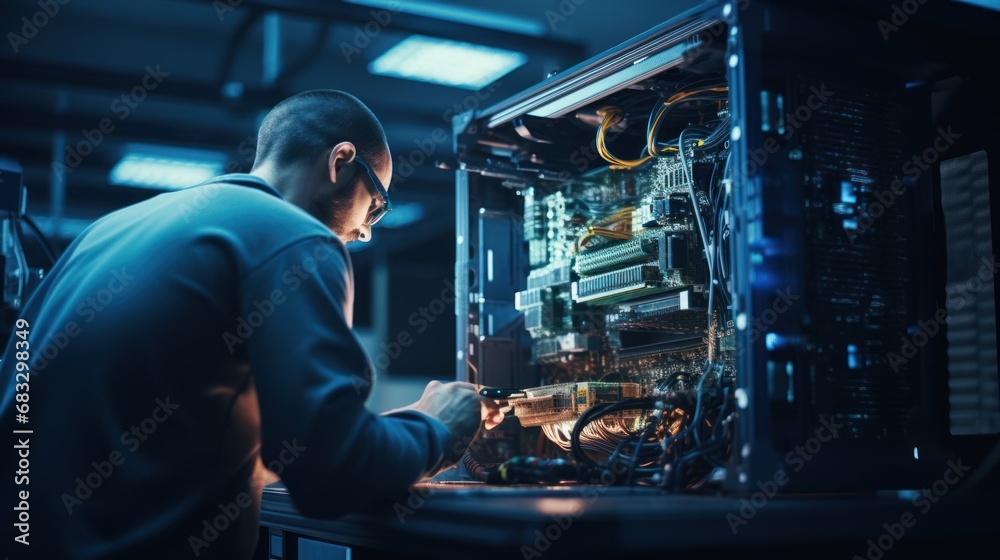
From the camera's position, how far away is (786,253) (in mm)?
1228

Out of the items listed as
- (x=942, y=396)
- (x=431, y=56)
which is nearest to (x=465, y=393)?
(x=942, y=396)

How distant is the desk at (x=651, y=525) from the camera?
35.7 inches

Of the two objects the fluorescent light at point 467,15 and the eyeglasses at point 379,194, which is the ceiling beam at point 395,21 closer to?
the fluorescent light at point 467,15

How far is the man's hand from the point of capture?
1366 millimetres

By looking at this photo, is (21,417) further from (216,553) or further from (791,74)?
(791,74)

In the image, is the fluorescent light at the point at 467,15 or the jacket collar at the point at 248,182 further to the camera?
the fluorescent light at the point at 467,15

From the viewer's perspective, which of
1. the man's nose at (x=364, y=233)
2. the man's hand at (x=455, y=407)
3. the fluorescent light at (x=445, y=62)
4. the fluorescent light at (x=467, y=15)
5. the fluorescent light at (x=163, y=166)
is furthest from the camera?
the fluorescent light at (x=163, y=166)

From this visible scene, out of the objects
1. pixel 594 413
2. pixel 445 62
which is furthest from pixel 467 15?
pixel 594 413

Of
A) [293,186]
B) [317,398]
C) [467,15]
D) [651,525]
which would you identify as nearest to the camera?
[651,525]

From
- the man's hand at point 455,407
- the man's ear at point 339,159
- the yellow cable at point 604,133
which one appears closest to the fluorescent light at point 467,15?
the yellow cable at point 604,133

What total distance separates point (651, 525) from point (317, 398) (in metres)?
0.39

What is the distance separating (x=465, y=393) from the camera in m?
1.42

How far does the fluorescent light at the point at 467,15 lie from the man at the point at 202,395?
2.28 m

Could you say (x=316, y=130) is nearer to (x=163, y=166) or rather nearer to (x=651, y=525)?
(x=651, y=525)
